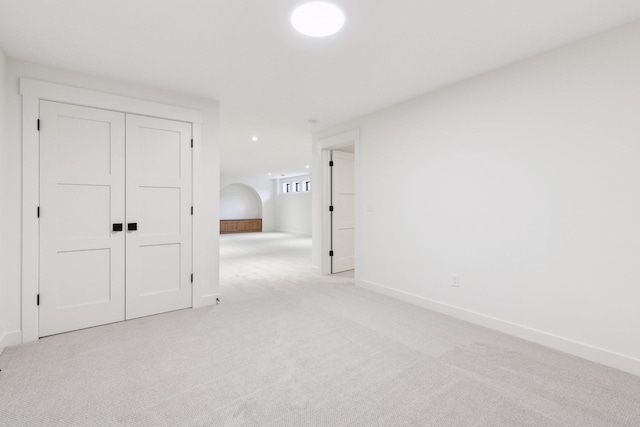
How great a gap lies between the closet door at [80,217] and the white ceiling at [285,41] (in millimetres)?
524

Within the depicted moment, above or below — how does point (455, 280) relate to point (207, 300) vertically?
above

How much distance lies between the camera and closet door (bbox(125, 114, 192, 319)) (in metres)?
3.08

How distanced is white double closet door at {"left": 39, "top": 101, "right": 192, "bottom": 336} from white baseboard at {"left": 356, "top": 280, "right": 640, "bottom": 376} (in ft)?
8.96

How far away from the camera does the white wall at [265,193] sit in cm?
1319

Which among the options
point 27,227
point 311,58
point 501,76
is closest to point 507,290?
point 501,76

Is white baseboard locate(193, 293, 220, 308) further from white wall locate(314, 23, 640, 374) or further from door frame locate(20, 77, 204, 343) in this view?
white wall locate(314, 23, 640, 374)

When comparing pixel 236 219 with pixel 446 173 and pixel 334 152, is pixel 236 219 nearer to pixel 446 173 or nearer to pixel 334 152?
pixel 334 152

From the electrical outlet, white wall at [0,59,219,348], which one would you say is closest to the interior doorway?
white wall at [0,59,219,348]

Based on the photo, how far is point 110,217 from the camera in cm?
296

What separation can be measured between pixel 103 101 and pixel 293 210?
404 inches

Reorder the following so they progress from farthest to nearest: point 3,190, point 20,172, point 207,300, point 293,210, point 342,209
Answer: point 293,210, point 342,209, point 207,300, point 20,172, point 3,190

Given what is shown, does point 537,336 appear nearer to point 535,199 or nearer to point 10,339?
point 535,199

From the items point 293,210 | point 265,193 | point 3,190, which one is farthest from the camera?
point 265,193

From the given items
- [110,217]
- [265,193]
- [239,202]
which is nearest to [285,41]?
[110,217]
